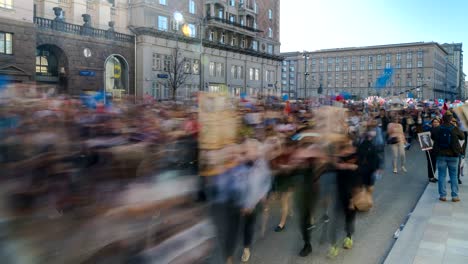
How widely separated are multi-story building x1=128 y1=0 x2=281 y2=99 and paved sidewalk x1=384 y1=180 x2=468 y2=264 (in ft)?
90.6

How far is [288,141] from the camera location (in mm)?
6324

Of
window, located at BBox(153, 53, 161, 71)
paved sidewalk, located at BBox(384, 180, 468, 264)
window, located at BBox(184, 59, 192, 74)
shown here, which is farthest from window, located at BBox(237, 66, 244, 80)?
paved sidewalk, located at BBox(384, 180, 468, 264)

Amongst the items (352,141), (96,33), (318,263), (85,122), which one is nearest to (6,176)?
(85,122)

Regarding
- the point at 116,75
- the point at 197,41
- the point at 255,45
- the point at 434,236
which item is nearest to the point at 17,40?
the point at 116,75

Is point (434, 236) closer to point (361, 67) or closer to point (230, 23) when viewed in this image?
point (230, 23)

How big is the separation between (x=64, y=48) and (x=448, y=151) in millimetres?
32228

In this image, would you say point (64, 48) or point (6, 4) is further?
point (64, 48)

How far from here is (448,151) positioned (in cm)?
866

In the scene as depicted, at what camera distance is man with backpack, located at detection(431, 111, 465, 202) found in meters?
8.62

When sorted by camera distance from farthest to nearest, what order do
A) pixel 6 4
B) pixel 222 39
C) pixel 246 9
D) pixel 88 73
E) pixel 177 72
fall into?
1. pixel 246 9
2. pixel 222 39
3. pixel 177 72
4. pixel 88 73
5. pixel 6 4

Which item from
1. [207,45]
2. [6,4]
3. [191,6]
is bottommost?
[6,4]

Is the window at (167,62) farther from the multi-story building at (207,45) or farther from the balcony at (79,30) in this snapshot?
the balcony at (79,30)

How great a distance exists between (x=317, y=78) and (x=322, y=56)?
7511 millimetres

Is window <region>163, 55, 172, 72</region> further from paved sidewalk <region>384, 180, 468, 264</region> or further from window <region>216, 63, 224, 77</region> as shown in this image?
paved sidewalk <region>384, 180, 468, 264</region>
